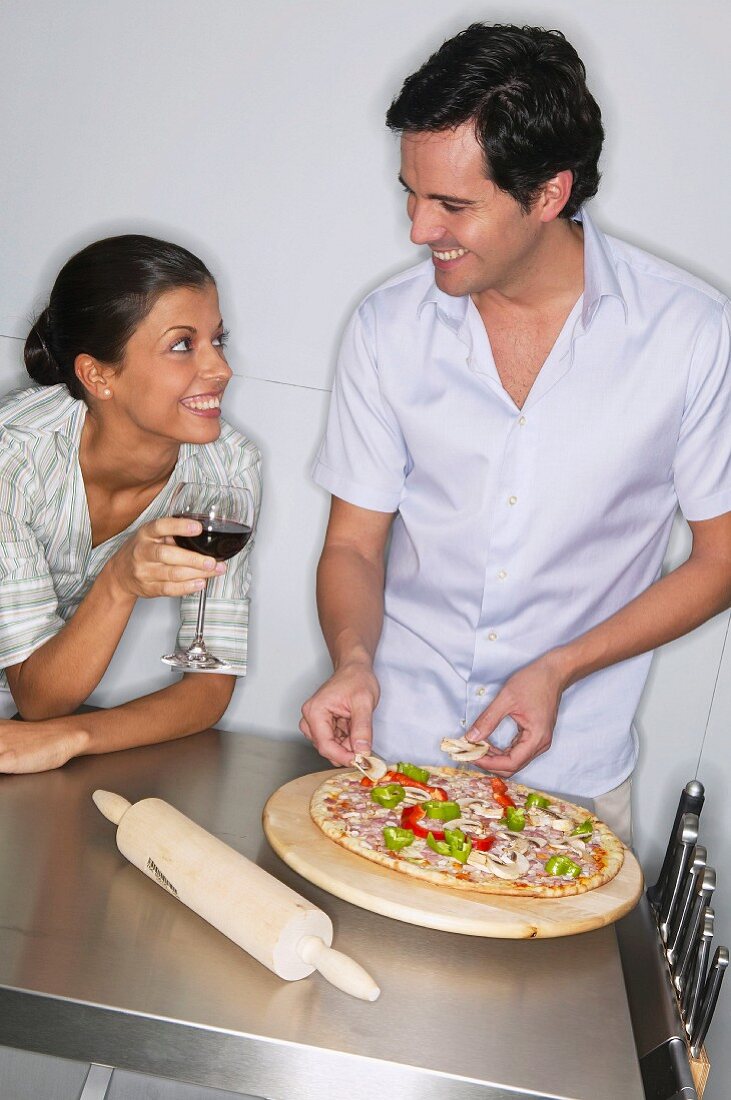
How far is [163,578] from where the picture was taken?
178cm

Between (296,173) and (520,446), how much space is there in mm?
784

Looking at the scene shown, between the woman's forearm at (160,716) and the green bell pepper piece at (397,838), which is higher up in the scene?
the green bell pepper piece at (397,838)

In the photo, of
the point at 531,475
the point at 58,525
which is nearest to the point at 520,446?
the point at 531,475

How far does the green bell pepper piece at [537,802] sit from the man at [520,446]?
0.07 metres

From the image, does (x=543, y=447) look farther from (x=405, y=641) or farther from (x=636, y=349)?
(x=405, y=641)

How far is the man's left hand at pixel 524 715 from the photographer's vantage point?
5.71 ft

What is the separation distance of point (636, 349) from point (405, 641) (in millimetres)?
683

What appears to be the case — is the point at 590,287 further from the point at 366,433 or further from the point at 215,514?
the point at 215,514

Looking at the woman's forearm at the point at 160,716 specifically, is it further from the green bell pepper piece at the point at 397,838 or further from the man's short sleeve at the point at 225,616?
the green bell pepper piece at the point at 397,838

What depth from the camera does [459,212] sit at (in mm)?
1846

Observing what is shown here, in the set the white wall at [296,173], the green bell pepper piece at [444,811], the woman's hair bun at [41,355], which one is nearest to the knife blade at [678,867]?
the green bell pepper piece at [444,811]

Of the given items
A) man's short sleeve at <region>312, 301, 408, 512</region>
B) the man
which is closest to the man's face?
the man

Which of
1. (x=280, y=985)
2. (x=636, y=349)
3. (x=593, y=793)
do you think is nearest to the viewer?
(x=280, y=985)

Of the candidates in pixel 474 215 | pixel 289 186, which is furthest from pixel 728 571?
pixel 289 186
